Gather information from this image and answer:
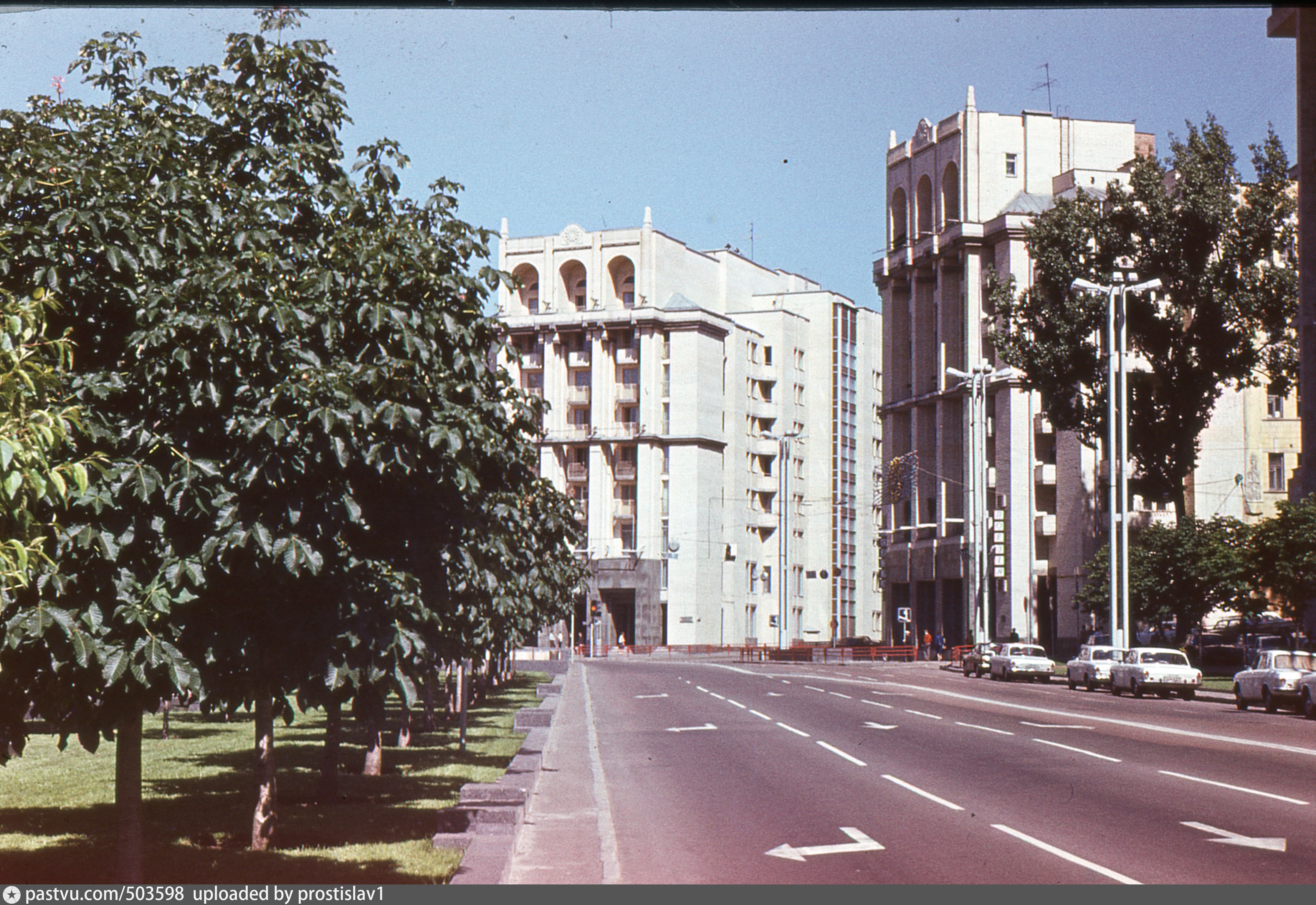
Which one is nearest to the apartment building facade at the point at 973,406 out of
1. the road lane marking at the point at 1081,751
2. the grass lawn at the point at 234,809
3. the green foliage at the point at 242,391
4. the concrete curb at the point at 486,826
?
the road lane marking at the point at 1081,751

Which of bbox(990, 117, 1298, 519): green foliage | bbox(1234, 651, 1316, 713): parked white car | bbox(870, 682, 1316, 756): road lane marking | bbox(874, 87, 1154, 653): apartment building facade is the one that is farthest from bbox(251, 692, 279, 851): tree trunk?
bbox(874, 87, 1154, 653): apartment building facade

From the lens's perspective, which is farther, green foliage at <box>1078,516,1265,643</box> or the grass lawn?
green foliage at <box>1078,516,1265,643</box>

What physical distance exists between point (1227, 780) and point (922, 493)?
74.5 metres

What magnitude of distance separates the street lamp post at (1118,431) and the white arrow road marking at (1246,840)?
→ 35843mm

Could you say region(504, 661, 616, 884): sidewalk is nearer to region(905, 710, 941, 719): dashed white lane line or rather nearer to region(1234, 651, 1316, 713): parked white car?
region(905, 710, 941, 719): dashed white lane line

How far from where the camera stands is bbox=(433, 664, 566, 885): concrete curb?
9.78 metres

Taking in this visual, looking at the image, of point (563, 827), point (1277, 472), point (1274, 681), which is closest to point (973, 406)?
point (1277, 472)

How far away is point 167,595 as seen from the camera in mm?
8562

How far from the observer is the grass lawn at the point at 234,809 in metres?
11.4

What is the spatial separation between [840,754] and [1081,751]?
3.61 m

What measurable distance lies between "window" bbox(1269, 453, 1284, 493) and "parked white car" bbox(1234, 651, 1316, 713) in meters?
39.2

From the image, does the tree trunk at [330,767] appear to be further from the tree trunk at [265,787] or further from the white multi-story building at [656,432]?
the white multi-story building at [656,432]
